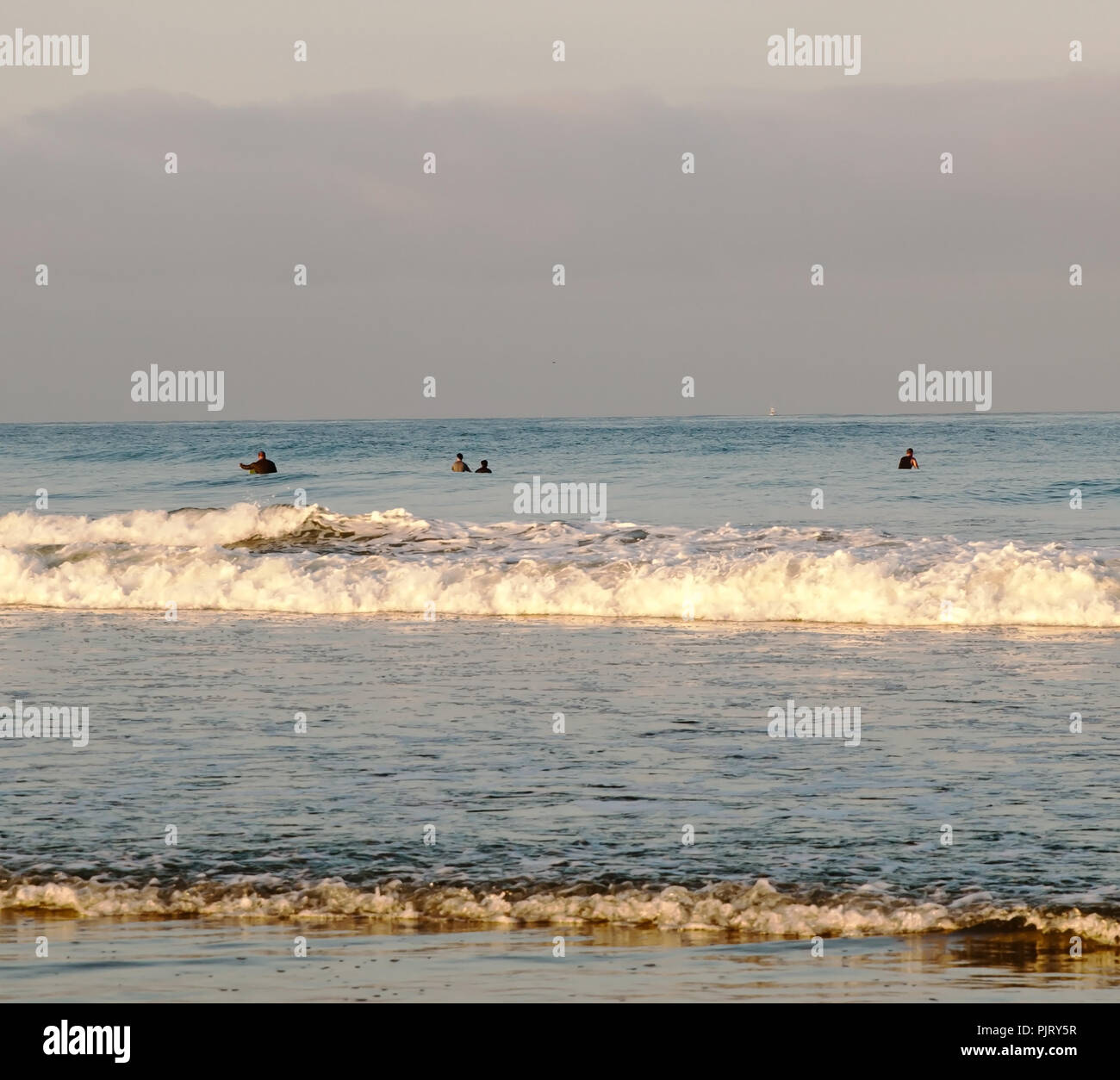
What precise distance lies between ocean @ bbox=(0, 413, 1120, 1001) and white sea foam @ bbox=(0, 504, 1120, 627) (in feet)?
0.23

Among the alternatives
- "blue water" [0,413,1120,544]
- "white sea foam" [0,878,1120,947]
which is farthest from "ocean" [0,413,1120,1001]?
"blue water" [0,413,1120,544]

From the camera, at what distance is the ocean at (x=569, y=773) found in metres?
7.03

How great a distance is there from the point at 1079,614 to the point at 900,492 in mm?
22791

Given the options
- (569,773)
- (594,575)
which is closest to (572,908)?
(569,773)

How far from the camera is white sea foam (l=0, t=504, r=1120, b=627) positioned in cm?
2036

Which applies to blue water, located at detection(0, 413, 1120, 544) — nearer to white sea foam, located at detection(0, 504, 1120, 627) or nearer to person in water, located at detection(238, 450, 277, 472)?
person in water, located at detection(238, 450, 277, 472)

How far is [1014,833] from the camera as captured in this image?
8617 mm

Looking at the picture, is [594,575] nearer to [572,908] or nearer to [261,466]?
[572,908]

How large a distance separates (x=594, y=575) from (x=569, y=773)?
12336 mm

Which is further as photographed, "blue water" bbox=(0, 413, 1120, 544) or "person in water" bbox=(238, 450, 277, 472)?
"person in water" bbox=(238, 450, 277, 472)

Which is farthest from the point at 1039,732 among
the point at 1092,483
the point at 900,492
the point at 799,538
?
the point at 1092,483

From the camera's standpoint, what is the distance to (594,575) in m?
22.6

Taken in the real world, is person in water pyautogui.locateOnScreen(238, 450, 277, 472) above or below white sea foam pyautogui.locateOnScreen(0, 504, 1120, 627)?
above
